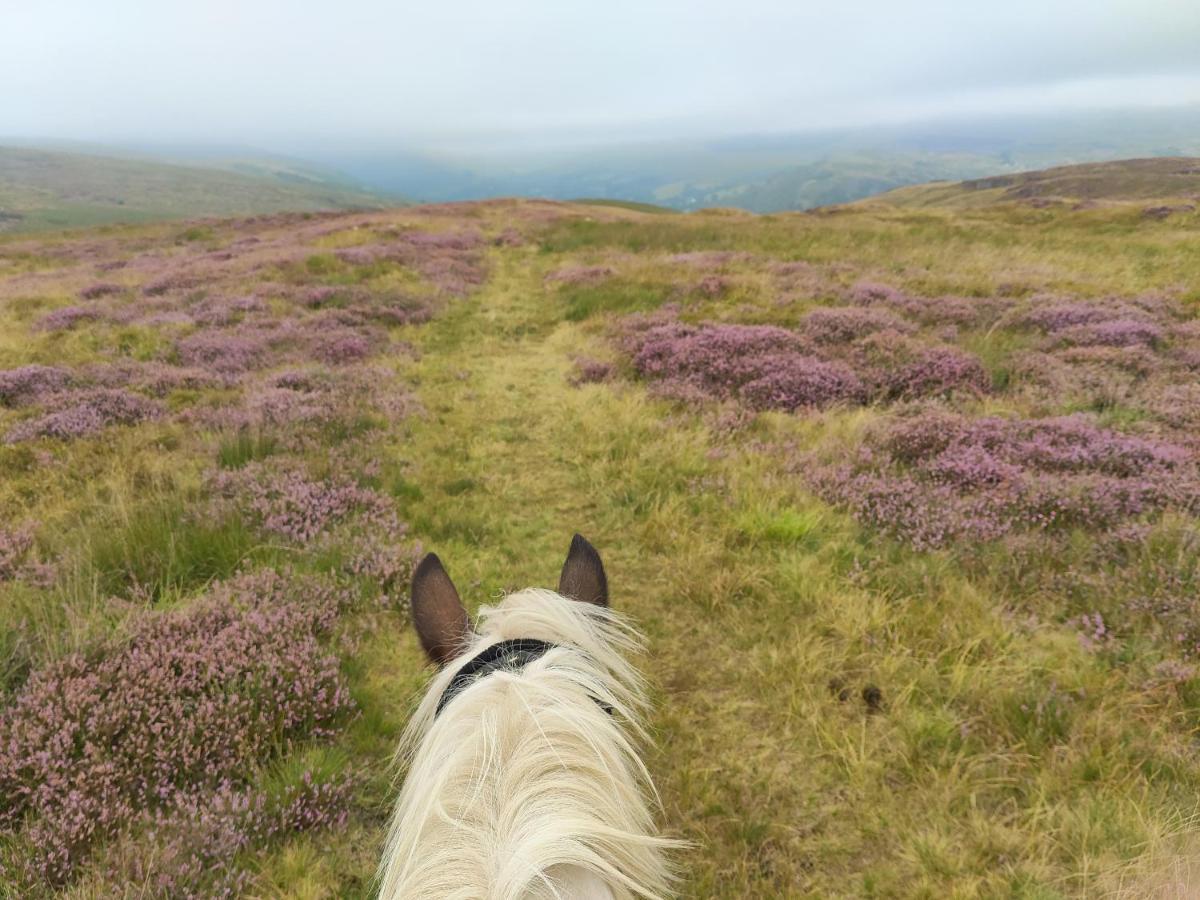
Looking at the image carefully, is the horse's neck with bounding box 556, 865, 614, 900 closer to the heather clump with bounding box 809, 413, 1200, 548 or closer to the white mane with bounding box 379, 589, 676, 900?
the white mane with bounding box 379, 589, 676, 900

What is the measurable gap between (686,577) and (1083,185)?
553 feet

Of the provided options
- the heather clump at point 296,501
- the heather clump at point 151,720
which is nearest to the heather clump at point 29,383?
the heather clump at point 296,501

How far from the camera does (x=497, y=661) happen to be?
227cm

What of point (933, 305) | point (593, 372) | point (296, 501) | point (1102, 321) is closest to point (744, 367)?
point (593, 372)

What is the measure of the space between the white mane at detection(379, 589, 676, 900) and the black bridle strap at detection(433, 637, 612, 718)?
0.11m

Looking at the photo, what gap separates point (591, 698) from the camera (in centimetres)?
226

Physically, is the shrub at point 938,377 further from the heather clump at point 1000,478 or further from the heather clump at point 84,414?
the heather clump at point 84,414

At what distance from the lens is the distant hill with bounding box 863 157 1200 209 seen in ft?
347

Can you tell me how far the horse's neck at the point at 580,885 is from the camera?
1.63 meters

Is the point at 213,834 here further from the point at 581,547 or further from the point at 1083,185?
the point at 1083,185

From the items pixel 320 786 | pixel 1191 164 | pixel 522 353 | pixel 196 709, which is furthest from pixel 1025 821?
pixel 1191 164

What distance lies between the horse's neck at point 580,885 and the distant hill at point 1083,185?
381 ft

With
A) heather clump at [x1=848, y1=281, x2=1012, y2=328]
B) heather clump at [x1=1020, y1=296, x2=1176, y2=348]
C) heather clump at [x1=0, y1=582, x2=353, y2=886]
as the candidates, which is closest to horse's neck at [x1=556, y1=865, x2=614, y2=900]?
heather clump at [x1=0, y1=582, x2=353, y2=886]

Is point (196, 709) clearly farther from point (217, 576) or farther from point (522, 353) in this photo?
point (522, 353)
